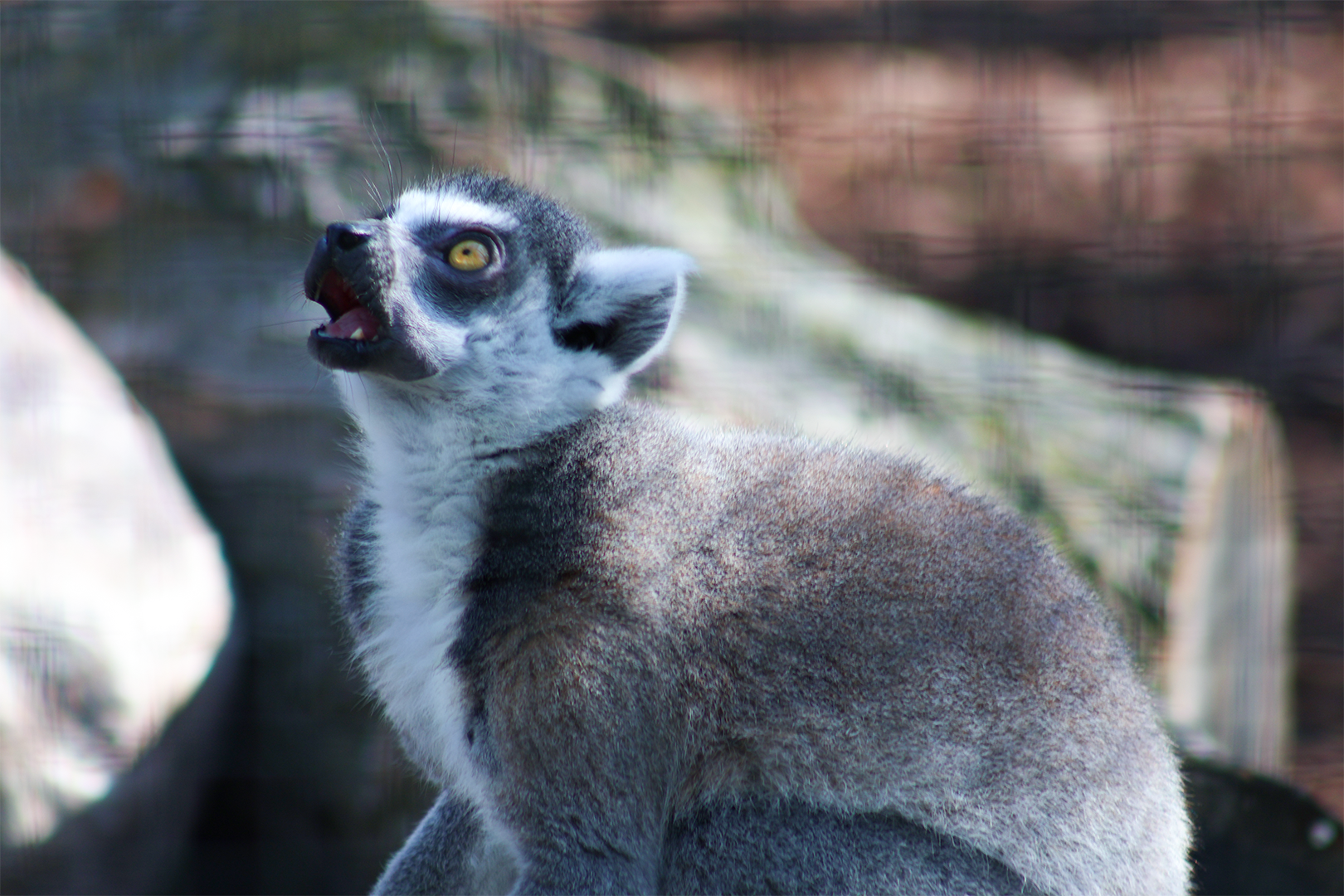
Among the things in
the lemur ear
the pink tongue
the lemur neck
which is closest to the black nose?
the pink tongue

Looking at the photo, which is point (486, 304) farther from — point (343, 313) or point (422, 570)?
point (422, 570)

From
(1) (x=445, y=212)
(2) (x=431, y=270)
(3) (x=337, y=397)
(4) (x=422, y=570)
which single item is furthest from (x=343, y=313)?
(3) (x=337, y=397)

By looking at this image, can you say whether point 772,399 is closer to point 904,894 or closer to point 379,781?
point 379,781

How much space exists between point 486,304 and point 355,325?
0.93 feet

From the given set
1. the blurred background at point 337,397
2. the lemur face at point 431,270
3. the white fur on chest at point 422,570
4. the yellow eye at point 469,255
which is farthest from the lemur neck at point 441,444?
the blurred background at point 337,397

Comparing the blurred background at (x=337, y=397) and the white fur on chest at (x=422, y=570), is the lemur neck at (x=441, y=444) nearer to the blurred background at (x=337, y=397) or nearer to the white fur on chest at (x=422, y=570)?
the white fur on chest at (x=422, y=570)

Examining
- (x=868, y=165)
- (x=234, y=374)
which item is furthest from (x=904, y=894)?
(x=868, y=165)

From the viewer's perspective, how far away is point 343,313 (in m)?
2.41

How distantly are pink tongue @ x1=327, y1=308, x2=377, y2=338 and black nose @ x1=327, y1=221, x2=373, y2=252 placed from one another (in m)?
0.13

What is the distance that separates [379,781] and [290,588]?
30.7 inches

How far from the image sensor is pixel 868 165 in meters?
6.88

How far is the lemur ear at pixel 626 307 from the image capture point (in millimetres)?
2510

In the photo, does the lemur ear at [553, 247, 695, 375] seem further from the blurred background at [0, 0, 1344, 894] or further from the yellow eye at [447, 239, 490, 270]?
the blurred background at [0, 0, 1344, 894]

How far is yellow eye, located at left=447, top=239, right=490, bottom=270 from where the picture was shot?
97.0 inches
